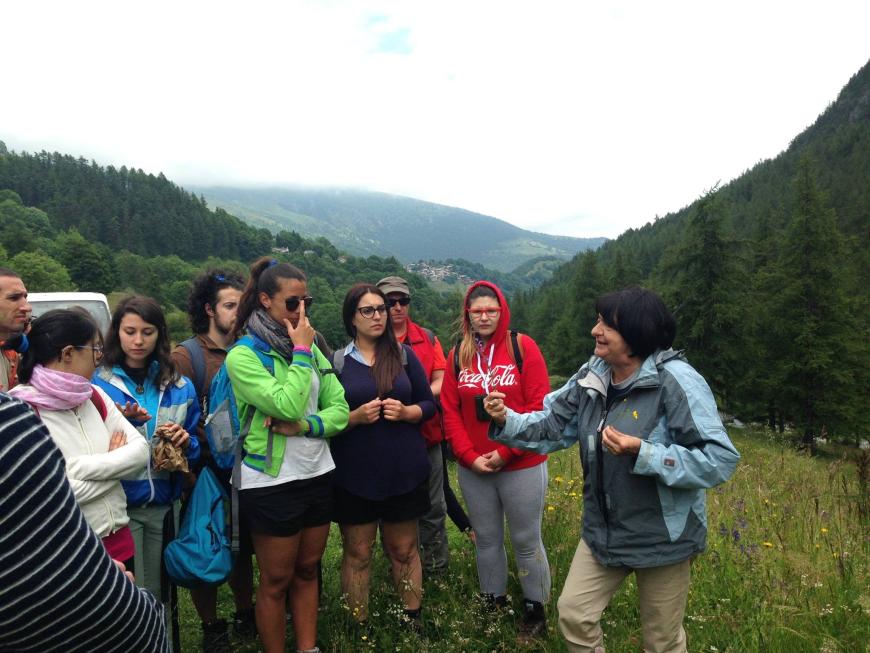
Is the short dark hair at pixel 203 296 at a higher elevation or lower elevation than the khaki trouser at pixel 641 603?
higher

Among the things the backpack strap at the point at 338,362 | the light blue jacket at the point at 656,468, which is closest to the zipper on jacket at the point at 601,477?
the light blue jacket at the point at 656,468

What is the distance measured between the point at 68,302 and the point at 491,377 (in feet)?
27.4

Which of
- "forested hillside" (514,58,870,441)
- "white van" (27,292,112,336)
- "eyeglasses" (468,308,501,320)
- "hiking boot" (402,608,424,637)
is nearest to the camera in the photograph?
"hiking boot" (402,608,424,637)

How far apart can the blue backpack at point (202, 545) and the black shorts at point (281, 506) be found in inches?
9.7

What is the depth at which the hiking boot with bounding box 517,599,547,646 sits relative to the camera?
3.35 m

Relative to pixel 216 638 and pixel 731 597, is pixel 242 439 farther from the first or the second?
pixel 731 597

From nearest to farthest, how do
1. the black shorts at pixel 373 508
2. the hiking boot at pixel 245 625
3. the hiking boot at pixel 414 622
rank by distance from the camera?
the hiking boot at pixel 414 622 < the black shorts at pixel 373 508 < the hiking boot at pixel 245 625

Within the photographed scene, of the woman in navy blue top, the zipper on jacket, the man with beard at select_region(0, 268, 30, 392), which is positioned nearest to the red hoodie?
the woman in navy blue top

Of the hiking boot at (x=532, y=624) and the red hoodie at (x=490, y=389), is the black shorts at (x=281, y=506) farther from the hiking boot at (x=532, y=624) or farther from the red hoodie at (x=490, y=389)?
the hiking boot at (x=532, y=624)

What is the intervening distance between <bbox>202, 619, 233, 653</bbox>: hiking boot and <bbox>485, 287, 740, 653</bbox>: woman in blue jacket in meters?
2.27

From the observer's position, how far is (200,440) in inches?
142

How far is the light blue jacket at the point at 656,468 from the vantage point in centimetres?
241

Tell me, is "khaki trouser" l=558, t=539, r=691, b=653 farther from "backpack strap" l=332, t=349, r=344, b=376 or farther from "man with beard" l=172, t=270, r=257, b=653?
"man with beard" l=172, t=270, r=257, b=653

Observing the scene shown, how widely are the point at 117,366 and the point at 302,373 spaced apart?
1293mm
